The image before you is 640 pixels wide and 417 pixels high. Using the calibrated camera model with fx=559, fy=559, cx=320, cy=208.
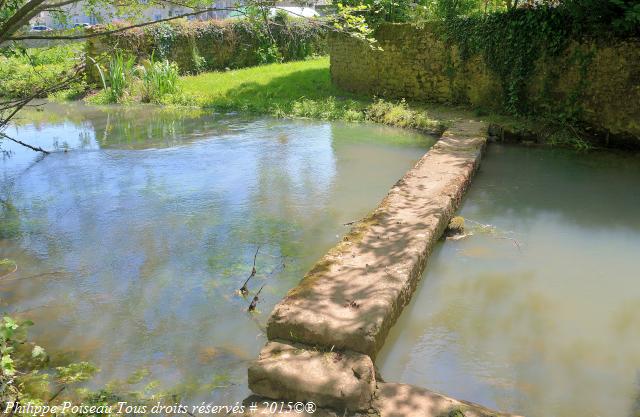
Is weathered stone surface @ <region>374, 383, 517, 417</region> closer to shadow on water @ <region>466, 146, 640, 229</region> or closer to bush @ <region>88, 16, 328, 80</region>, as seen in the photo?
shadow on water @ <region>466, 146, 640, 229</region>

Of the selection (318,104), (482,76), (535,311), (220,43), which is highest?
(220,43)

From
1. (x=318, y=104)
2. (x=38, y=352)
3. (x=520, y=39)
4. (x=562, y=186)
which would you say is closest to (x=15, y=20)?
(x=38, y=352)

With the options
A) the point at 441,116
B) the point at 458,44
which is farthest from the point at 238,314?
the point at 458,44

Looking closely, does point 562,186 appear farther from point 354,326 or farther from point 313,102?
point 313,102

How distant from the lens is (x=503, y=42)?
9.68 meters

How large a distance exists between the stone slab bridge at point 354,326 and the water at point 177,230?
381mm

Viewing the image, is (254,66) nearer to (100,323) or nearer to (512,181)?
(512,181)

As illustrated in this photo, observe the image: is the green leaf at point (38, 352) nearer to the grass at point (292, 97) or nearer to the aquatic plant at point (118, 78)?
the grass at point (292, 97)

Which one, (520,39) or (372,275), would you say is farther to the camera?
(520,39)

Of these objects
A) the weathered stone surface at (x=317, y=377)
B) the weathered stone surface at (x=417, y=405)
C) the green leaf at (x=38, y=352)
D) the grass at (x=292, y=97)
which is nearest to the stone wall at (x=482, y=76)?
the grass at (x=292, y=97)

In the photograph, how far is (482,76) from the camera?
10359 mm

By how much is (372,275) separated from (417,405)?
115 centimetres

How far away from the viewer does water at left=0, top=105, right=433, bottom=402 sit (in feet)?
11.6

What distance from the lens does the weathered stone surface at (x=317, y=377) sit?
2633 millimetres
